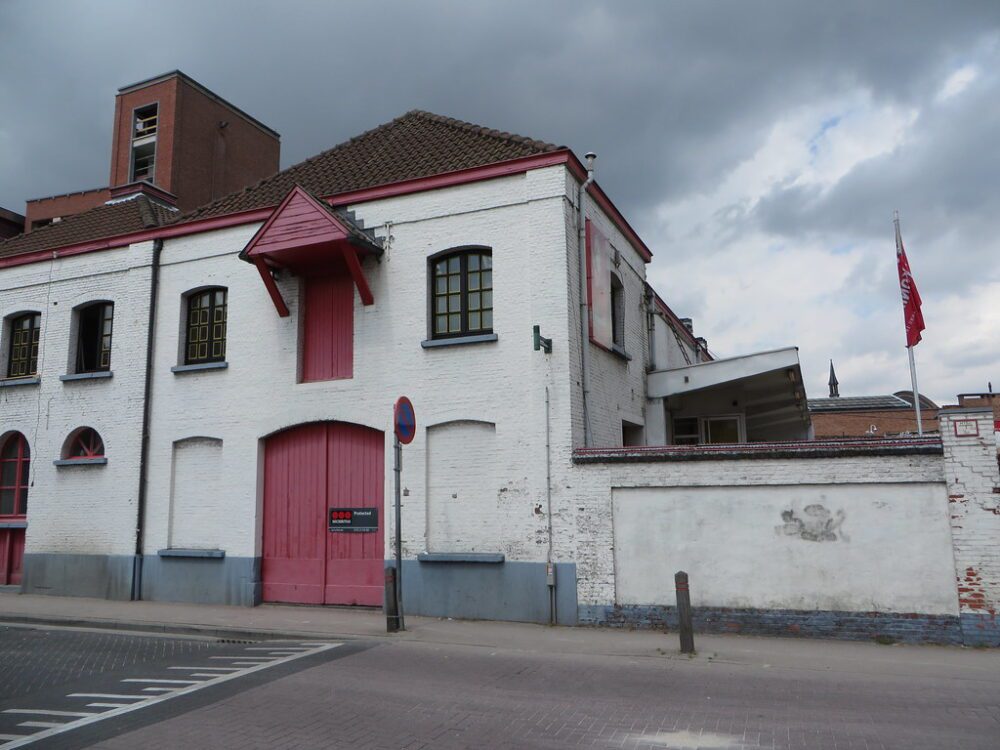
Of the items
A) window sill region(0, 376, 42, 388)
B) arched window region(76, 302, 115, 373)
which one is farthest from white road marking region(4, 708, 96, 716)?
window sill region(0, 376, 42, 388)

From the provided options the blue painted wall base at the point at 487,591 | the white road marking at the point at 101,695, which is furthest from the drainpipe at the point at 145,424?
the white road marking at the point at 101,695

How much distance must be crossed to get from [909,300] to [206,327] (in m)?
13.0

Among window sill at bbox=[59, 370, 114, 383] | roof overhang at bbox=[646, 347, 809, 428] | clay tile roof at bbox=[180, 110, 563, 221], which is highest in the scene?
clay tile roof at bbox=[180, 110, 563, 221]

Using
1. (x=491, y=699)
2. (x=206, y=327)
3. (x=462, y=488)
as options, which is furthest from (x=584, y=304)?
(x=206, y=327)

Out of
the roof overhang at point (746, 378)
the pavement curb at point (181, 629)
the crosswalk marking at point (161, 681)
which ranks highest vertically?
the roof overhang at point (746, 378)

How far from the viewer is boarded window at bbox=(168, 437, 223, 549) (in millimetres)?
14336

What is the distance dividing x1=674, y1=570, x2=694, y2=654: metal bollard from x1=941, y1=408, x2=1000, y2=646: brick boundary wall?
3.38 m

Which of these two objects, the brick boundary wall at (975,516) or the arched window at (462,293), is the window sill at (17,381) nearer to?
the arched window at (462,293)

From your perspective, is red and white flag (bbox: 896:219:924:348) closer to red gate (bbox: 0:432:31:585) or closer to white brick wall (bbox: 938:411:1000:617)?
white brick wall (bbox: 938:411:1000:617)

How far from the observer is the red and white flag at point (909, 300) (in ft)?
44.7

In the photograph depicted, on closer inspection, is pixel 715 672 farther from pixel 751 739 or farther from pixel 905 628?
pixel 905 628

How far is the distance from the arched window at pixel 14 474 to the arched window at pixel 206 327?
4731mm

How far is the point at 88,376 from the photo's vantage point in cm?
1595

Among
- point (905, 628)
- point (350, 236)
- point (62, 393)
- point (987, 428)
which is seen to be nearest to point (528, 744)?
point (905, 628)
